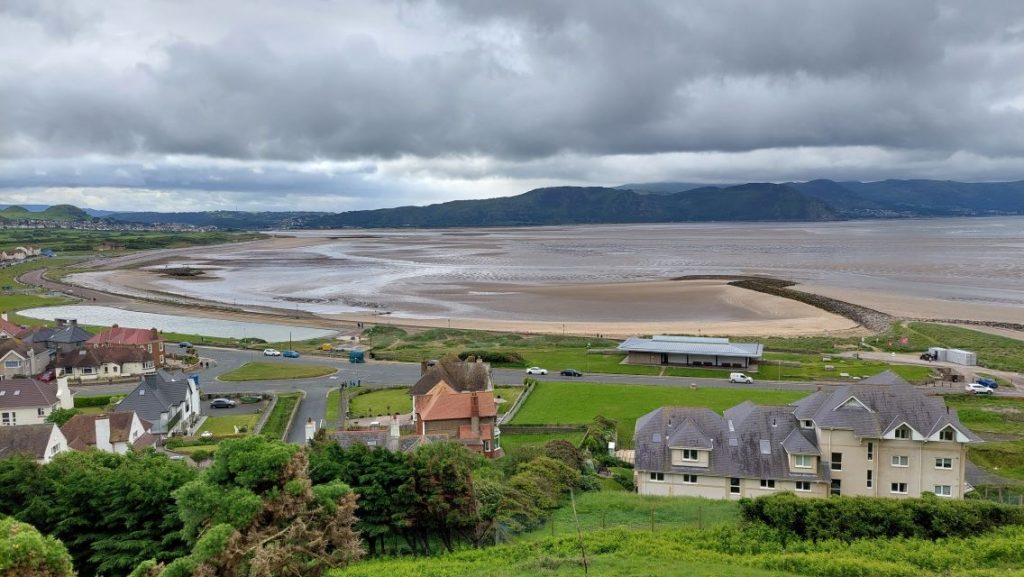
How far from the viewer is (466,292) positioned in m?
103

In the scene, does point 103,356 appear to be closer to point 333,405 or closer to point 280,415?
point 280,415

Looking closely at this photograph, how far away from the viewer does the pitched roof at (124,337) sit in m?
55.8

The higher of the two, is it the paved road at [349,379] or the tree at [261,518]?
the tree at [261,518]

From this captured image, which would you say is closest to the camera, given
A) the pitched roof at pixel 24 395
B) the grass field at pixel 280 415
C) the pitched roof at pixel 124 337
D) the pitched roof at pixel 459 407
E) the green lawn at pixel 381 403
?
the pitched roof at pixel 459 407

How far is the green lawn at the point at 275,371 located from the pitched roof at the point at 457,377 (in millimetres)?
16490


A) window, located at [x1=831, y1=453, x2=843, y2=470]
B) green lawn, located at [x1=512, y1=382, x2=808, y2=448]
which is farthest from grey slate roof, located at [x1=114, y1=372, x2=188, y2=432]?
window, located at [x1=831, y1=453, x2=843, y2=470]

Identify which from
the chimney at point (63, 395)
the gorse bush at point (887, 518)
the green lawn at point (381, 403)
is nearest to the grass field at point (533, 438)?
the green lawn at point (381, 403)

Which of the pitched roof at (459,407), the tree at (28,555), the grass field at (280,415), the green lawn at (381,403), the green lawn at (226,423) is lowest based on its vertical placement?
the green lawn at (226,423)

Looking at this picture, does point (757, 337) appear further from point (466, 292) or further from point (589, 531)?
point (589, 531)

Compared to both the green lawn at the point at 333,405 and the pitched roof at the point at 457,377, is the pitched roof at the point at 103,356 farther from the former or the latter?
the pitched roof at the point at 457,377

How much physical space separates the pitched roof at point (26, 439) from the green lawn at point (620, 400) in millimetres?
22030

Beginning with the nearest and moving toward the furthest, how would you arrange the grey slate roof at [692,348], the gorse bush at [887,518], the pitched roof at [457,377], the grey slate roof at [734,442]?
the gorse bush at [887,518] → the grey slate roof at [734,442] → the pitched roof at [457,377] → the grey slate roof at [692,348]

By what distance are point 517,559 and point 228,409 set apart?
32003mm

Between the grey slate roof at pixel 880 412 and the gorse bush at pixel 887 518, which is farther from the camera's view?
the grey slate roof at pixel 880 412
